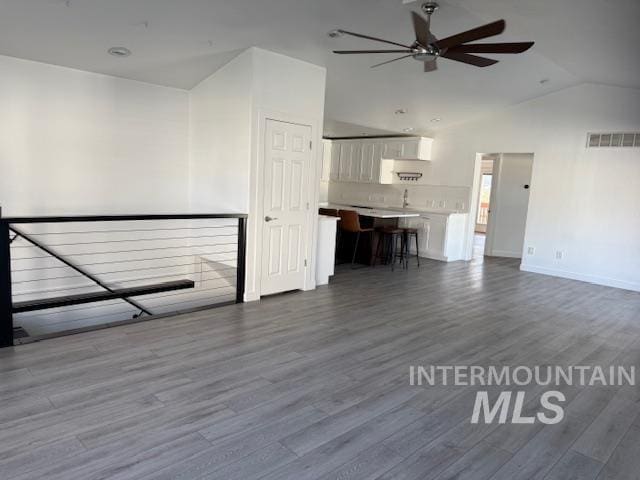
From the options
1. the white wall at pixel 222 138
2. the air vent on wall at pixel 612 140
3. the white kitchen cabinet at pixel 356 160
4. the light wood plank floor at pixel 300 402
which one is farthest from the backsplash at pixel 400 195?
the white wall at pixel 222 138

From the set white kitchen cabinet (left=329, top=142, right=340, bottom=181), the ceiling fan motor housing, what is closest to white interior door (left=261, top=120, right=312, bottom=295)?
the ceiling fan motor housing

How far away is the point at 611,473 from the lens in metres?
2.19

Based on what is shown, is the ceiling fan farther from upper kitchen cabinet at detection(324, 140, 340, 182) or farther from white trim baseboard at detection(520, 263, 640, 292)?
upper kitchen cabinet at detection(324, 140, 340, 182)

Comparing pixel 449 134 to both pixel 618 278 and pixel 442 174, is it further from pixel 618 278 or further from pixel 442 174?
pixel 618 278

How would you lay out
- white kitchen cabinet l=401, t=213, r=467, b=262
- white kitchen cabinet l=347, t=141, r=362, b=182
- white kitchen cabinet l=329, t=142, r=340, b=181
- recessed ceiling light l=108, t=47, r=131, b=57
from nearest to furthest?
recessed ceiling light l=108, t=47, r=131, b=57
white kitchen cabinet l=401, t=213, r=467, b=262
white kitchen cabinet l=347, t=141, r=362, b=182
white kitchen cabinet l=329, t=142, r=340, b=181

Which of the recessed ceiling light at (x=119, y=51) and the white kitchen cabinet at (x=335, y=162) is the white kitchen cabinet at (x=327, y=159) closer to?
the white kitchen cabinet at (x=335, y=162)

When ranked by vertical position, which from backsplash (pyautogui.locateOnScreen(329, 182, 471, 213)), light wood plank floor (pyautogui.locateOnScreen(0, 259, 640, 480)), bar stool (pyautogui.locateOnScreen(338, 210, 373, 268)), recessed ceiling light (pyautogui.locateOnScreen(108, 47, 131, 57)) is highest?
recessed ceiling light (pyautogui.locateOnScreen(108, 47, 131, 57))

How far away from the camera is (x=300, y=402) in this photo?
271 centimetres

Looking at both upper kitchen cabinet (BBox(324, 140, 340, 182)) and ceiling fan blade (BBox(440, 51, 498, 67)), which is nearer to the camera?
ceiling fan blade (BBox(440, 51, 498, 67))

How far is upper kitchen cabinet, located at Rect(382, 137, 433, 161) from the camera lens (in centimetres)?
830

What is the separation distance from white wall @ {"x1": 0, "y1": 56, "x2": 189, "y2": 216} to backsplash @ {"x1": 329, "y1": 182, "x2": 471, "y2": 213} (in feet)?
15.7

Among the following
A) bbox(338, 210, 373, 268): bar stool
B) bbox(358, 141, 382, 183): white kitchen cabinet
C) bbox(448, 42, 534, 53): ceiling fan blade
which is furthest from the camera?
bbox(358, 141, 382, 183): white kitchen cabinet

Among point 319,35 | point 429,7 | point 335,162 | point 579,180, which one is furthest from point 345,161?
point 429,7

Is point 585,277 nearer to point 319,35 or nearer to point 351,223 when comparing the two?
point 351,223
